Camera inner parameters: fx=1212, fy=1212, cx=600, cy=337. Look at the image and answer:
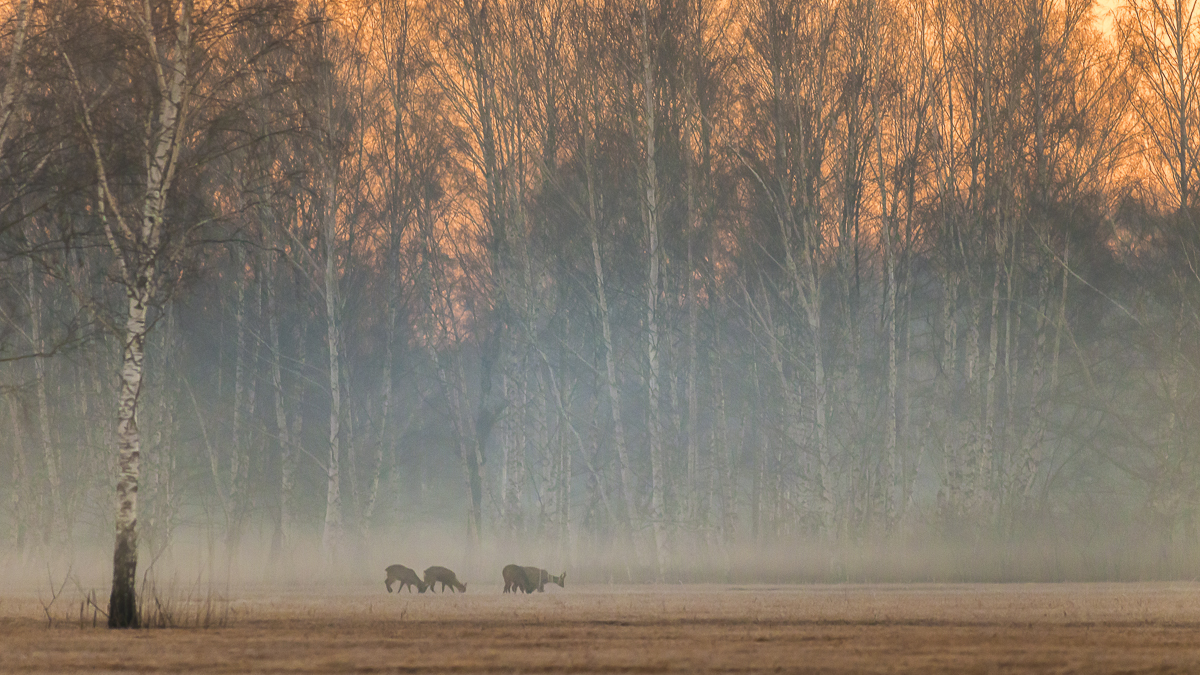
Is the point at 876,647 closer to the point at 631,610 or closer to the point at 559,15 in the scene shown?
the point at 631,610

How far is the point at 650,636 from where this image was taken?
12484mm

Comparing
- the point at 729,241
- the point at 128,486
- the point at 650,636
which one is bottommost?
the point at 650,636

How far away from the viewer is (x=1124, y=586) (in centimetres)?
2117

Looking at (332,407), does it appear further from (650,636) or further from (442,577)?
(650,636)

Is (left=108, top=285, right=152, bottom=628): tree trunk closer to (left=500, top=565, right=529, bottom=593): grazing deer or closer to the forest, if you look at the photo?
(left=500, top=565, right=529, bottom=593): grazing deer

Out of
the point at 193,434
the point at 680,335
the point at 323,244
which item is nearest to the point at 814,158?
the point at 680,335

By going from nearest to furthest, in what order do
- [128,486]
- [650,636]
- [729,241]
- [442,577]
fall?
[650,636] < [128,486] < [442,577] < [729,241]

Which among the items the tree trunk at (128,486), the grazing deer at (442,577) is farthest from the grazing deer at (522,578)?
the tree trunk at (128,486)

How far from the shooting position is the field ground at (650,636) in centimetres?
1019

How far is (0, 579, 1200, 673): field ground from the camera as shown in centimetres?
1019

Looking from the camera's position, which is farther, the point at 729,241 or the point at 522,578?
the point at 729,241

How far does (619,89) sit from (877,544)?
12.2m

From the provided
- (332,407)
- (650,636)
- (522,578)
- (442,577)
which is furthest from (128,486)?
(332,407)

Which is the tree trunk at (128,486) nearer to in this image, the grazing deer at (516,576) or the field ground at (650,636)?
the field ground at (650,636)
